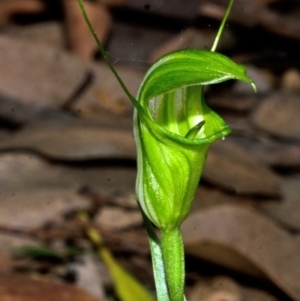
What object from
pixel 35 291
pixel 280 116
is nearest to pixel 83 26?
pixel 280 116

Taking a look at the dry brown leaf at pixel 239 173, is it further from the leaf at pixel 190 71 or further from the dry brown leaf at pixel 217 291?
the leaf at pixel 190 71

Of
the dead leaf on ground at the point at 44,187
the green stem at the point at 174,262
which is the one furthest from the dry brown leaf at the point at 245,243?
the green stem at the point at 174,262

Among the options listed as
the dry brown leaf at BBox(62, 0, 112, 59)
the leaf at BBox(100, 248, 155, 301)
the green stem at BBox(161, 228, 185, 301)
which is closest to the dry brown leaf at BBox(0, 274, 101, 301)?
the leaf at BBox(100, 248, 155, 301)

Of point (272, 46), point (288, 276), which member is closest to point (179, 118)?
point (288, 276)

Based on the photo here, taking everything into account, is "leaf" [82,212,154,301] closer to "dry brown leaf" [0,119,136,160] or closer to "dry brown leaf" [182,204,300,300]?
"dry brown leaf" [182,204,300,300]

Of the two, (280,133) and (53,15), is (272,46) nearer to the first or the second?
(280,133)

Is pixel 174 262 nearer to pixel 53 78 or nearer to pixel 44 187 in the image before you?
pixel 44 187
